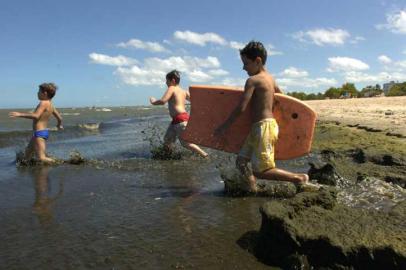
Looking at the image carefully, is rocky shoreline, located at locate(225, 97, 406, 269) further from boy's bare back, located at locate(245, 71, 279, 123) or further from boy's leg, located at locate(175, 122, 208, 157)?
boy's leg, located at locate(175, 122, 208, 157)

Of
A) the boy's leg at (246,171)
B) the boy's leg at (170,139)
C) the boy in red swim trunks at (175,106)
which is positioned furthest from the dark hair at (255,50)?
the boy's leg at (170,139)

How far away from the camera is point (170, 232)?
12.6ft

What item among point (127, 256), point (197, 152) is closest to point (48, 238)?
point (127, 256)

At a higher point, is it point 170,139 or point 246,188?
point 170,139

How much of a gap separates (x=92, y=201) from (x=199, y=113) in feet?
6.95

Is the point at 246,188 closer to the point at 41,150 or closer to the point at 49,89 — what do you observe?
the point at 41,150

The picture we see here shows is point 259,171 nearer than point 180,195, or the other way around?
point 259,171

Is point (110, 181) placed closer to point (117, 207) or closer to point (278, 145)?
point (117, 207)

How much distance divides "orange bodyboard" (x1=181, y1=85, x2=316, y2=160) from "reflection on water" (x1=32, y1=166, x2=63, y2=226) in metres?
2.14

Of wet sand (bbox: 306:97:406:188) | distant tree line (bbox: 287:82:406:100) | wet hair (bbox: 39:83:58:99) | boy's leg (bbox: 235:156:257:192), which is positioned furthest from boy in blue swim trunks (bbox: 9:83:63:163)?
distant tree line (bbox: 287:82:406:100)

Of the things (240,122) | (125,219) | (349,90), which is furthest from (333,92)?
(125,219)

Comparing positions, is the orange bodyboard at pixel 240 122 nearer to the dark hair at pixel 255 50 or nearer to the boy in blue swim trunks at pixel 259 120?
the boy in blue swim trunks at pixel 259 120

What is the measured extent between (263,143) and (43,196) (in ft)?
9.22

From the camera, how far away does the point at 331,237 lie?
2998 millimetres
